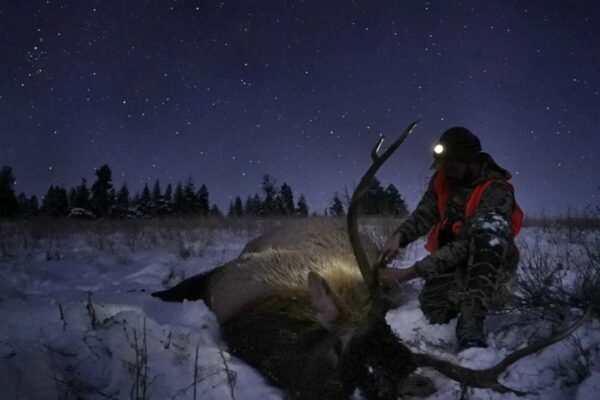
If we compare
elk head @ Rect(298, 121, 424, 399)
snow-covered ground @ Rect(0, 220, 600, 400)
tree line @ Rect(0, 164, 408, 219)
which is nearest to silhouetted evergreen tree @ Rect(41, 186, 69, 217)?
tree line @ Rect(0, 164, 408, 219)

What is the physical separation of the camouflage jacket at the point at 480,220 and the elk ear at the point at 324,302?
0.99m

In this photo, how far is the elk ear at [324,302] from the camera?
2748mm

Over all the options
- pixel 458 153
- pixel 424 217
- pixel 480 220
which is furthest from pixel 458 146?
pixel 424 217

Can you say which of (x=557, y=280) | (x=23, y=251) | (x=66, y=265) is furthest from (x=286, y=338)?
(x=23, y=251)

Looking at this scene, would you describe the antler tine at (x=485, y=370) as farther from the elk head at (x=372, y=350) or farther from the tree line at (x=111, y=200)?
the tree line at (x=111, y=200)

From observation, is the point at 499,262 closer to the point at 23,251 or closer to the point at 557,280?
the point at 557,280

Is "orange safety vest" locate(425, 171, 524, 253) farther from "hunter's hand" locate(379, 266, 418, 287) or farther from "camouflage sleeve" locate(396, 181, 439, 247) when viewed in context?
"hunter's hand" locate(379, 266, 418, 287)

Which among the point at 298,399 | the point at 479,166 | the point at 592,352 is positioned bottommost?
the point at 298,399

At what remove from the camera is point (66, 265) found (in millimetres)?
6141

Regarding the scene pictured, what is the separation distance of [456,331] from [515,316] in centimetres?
47

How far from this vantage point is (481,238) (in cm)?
352

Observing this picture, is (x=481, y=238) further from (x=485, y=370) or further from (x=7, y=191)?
(x=7, y=191)

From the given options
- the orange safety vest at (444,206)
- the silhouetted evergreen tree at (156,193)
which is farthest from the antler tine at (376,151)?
the silhouetted evergreen tree at (156,193)

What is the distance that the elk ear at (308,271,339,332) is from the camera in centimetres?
275
